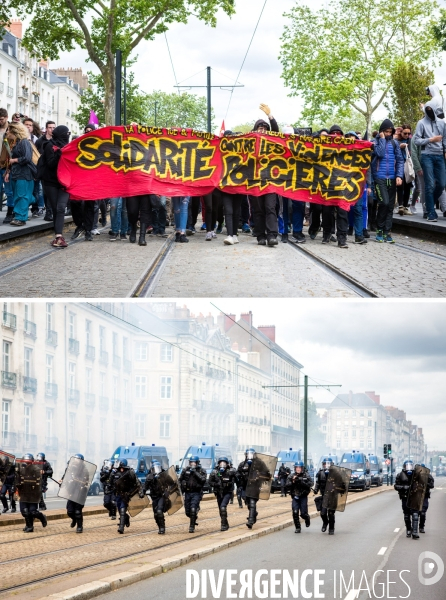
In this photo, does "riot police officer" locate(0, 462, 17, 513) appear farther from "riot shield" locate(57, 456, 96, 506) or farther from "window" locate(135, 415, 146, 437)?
"window" locate(135, 415, 146, 437)

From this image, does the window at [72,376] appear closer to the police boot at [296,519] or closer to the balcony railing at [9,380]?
the balcony railing at [9,380]

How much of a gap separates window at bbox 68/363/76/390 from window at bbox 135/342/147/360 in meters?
7.20

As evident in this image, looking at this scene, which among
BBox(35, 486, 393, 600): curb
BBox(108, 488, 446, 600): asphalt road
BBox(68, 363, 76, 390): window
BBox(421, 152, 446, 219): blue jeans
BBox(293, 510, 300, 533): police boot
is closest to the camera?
BBox(35, 486, 393, 600): curb

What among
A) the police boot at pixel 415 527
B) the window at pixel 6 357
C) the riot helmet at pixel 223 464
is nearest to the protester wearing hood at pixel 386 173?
the riot helmet at pixel 223 464

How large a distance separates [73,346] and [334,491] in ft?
75.1

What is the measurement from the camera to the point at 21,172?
20.3 m

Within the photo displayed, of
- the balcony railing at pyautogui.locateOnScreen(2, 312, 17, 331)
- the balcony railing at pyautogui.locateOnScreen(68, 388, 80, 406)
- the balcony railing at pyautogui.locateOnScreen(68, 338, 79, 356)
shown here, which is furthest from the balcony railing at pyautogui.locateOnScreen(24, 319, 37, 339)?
the balcony railing at pyautogui.locateOnScreen(68, 388, 80, 406)

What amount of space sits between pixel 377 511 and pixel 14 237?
62.7 ft

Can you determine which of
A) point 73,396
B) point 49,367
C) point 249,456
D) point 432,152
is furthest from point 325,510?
point 73,396

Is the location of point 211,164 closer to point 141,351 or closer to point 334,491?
point 334,491

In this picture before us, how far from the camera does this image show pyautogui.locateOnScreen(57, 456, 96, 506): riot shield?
1911cm

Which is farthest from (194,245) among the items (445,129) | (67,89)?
(67,89)

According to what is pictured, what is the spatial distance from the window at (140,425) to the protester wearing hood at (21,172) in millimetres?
31887

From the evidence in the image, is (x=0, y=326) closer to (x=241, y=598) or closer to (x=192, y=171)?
(x=192, y=171)
